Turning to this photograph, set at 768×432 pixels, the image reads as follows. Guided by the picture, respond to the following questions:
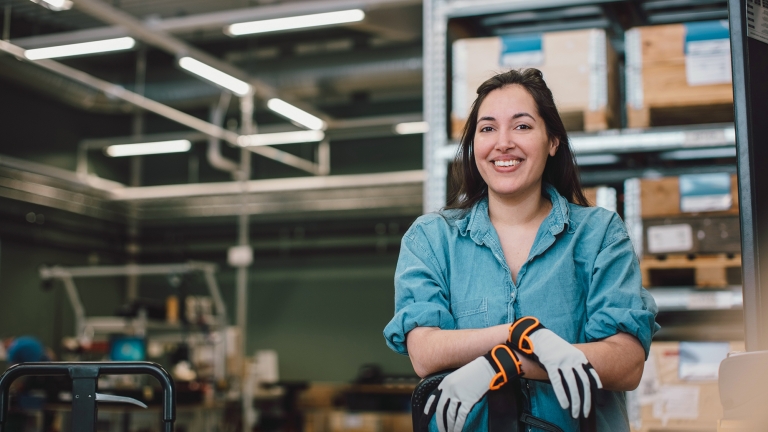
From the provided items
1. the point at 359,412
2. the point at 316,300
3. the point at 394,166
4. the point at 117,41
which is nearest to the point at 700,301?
the point at 117,41

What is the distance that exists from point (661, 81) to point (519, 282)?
2.44 meters

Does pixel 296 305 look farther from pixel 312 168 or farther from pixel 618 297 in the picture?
pixel 618 297

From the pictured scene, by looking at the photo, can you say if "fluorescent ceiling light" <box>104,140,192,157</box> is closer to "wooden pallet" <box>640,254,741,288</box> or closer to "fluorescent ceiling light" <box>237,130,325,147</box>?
"fluorescent ceiling light" <box>237,130,325,147</box>

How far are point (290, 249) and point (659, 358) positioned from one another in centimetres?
1390

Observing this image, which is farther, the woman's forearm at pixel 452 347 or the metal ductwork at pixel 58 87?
the metal ductwork at pixel 58 87

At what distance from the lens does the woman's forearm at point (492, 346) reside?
6.43 feet

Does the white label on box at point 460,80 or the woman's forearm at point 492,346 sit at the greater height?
the white label on box at point 460,80

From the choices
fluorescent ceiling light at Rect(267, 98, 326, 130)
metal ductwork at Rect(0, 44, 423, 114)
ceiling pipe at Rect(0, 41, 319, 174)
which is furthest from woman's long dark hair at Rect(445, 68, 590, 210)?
metal ductwork at Rect(0, 44, 423, 114)

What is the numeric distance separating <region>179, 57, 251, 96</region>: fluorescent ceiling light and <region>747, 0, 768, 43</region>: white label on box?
785 centimetres

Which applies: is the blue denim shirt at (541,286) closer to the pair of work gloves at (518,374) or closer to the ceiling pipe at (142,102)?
the pair of work gloves at (518,374)

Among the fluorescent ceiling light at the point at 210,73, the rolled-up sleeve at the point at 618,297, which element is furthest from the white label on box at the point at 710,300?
the fluorescent ceiling light at the point at 210,73

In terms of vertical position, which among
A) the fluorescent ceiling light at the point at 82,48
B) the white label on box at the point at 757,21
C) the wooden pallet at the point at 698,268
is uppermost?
the fluorescent ceiling light at the point at 82,48

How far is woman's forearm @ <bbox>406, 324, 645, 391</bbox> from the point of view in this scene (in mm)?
1959

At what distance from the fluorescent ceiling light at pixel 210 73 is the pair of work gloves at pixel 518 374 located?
7.86 meters
